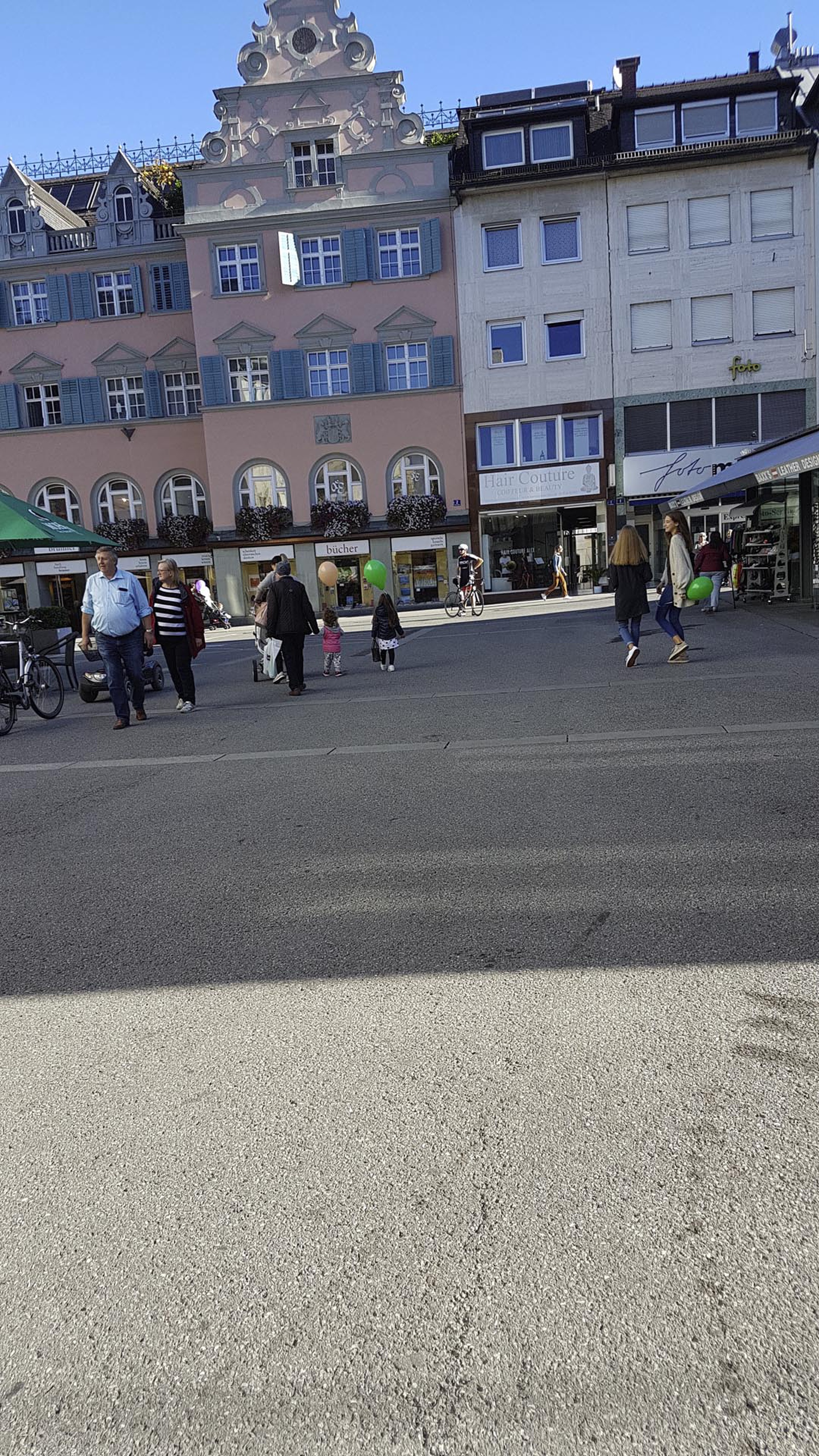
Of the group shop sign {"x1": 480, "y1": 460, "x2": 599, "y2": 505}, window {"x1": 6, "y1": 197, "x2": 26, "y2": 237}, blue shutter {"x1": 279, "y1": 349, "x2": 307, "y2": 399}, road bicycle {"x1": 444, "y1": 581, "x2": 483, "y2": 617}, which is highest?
window {"x1": 6, "y1": 197, "x2": 26, "y2": 237}

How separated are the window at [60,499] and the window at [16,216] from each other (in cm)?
960

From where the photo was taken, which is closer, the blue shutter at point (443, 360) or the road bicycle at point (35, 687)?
the road bicycle at point (35, 687)

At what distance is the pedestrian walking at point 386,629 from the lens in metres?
14.4

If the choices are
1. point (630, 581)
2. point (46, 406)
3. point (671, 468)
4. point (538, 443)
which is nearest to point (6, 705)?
point (630, 581)

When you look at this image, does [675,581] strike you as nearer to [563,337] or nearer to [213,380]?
[563,337]

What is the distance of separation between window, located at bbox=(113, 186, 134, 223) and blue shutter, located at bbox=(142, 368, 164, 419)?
19.7ft

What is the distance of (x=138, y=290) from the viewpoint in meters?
38.6

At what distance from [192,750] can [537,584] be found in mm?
29315

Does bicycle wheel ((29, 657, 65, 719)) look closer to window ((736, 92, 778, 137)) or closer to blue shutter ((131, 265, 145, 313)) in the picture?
blue shutter ((131, 265, 145, 313))

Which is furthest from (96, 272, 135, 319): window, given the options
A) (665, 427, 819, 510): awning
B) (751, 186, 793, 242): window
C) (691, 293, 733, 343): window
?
(665, 427, 819, 510): awning

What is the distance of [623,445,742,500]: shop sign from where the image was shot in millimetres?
35906

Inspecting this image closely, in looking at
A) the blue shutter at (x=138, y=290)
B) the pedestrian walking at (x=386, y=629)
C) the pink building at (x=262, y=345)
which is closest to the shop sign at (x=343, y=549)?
the pink building at (x=262, y=345)

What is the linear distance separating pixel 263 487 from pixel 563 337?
39.5ft

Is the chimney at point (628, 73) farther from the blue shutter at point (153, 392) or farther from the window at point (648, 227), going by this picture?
the blue shutter at point (153, 392)
